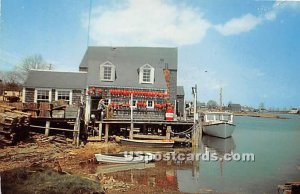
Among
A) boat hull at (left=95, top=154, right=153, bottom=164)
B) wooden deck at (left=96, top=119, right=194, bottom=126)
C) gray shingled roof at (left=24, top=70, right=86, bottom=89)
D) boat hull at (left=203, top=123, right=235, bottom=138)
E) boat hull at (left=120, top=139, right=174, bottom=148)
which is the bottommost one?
boat hull at (left=95, top=154, right=153, bottom=164)

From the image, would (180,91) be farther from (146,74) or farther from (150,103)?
(150,103)

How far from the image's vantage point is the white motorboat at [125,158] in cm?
1237

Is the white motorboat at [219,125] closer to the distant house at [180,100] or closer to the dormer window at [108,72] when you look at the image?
the distant house at [180,100]

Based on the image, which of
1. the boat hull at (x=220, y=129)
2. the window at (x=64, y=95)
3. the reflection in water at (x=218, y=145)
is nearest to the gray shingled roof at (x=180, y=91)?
the reflection in water at (x=218, y=145)

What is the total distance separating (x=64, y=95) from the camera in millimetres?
18516

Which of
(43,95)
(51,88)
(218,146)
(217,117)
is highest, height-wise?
(51,88)

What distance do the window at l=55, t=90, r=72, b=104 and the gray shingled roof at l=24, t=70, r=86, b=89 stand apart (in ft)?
0.93

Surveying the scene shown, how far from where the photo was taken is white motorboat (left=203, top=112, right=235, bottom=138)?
83.2 ft

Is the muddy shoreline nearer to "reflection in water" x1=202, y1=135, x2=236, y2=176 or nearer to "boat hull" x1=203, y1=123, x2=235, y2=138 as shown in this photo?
"reflection in water" x1=202, y1=135, x2=236, y2=176

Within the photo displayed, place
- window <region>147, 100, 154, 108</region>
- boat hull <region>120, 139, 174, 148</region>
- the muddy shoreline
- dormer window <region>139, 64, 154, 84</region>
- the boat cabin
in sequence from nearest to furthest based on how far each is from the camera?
1. the muddy shoreline
2. boat hull <region>120, 139, 174, 148</region>
3. window <region>147, 100, 154, 108</region>
4. dormer window <region>139, 64, 154, 84</region>
5. the boat cabin

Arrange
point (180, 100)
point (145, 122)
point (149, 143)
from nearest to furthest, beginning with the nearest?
point (149, 143)
point (145, 122)
point (180, 100)

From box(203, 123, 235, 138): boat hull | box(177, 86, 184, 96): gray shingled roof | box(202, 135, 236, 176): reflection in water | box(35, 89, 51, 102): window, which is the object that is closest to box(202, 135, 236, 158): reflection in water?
box(202, 135, 236, 176): reflection in water

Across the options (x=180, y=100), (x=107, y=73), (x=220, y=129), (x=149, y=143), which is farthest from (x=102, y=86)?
(x=180, y=100)

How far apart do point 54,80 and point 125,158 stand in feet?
27.2
